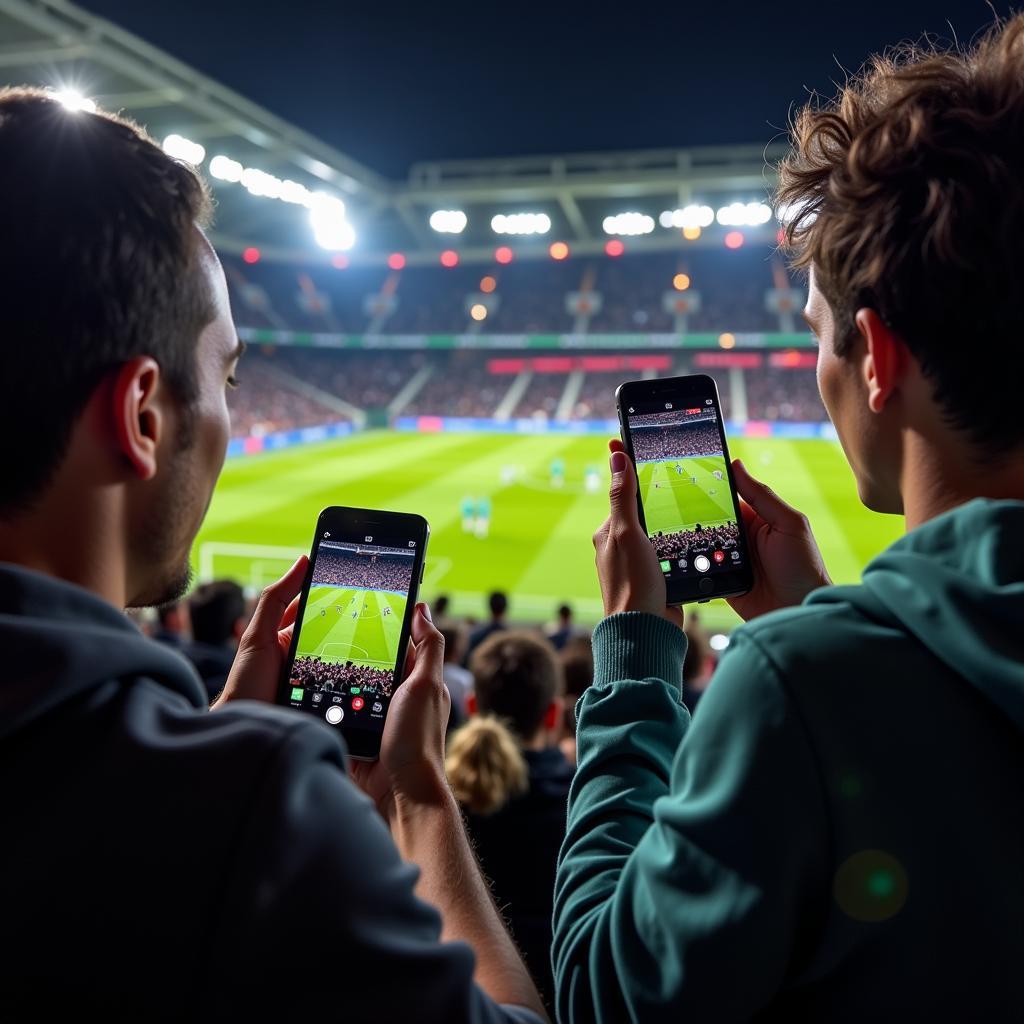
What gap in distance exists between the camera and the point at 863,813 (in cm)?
99

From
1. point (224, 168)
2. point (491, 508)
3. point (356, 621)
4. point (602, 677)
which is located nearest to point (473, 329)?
point (224, 168)

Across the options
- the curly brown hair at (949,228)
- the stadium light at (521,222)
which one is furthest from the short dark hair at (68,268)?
the stadium light at (521,222)

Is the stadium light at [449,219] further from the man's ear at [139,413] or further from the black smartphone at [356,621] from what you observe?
the man's ear at [139,413]

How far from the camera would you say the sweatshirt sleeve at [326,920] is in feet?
2.74

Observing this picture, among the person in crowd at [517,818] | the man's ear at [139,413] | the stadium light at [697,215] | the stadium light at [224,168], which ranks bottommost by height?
the person in crowd at [517,818]

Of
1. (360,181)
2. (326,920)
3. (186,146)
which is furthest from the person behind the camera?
(360,181)

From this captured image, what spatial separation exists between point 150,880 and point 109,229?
828mm

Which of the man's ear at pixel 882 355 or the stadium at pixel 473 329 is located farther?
the stadium at pixel 473 329

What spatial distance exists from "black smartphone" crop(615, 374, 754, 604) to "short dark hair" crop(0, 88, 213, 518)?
1.29 m

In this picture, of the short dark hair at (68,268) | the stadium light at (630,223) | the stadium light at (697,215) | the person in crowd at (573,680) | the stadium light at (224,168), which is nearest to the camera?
the short dark hair at (68,268)

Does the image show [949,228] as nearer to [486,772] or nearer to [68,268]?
[68,268]

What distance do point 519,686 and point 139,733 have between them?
3.14m

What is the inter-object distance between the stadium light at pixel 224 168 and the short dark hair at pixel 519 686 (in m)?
31.3

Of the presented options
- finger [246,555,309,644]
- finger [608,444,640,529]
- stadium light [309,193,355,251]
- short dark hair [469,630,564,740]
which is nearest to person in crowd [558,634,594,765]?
short dark hair [469,630,564,740]
